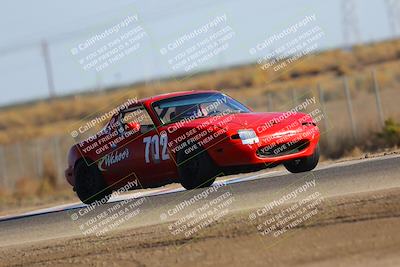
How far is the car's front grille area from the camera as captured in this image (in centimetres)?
1236

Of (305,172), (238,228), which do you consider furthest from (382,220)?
(305,172)

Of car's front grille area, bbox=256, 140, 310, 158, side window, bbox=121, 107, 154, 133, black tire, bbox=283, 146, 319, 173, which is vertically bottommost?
black tire, bbox=283, 146, 319, 173

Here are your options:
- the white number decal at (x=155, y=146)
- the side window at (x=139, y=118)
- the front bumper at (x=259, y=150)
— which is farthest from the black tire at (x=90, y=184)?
the front bumper at (x=259, y=150)

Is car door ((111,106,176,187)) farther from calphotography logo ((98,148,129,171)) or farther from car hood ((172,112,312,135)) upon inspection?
car hood ((172,112,312,135))

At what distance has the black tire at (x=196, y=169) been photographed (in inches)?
484

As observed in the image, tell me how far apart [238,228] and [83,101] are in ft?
172

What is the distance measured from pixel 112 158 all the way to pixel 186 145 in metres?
1.98

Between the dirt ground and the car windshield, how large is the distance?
3275mm

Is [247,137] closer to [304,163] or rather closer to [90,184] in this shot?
[304,163]

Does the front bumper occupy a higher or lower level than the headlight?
lower

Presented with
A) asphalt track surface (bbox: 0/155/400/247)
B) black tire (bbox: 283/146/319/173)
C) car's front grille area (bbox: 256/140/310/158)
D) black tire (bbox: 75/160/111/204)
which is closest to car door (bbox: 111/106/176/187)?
black tire (bbox: 75/160/111/204)

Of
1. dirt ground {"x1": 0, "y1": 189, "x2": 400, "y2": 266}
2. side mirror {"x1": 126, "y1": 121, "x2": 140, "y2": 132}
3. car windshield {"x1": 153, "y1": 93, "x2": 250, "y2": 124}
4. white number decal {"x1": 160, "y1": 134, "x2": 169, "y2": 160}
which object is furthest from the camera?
side mirror {"x1": 126, "y1": 121, "x2": 140, "y2": 132}

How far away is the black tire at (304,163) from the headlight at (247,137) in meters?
1.05

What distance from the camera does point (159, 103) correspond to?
13.7 m
